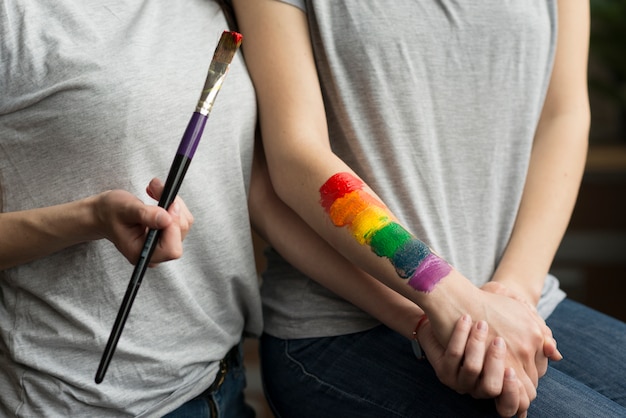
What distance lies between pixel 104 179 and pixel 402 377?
1.43 ft

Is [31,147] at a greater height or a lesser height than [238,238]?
greater

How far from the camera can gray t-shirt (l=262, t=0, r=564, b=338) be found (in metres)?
1.01

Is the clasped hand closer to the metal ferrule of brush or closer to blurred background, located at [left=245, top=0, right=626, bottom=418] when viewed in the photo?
the metal ferrule of brush

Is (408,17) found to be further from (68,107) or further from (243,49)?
(68,107)

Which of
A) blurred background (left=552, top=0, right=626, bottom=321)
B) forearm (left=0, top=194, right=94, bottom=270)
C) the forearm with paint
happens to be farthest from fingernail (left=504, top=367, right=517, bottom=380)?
blurred background (left=552, top=0, right=626, bottom=321)

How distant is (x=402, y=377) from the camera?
0.97 meters

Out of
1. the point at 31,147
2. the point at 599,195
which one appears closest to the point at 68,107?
the point at 31,147

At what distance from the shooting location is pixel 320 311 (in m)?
1.05

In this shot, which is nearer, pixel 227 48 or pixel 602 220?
pixel 227 48

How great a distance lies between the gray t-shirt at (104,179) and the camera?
870mm

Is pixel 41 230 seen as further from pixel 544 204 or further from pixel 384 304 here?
pixel 544 204

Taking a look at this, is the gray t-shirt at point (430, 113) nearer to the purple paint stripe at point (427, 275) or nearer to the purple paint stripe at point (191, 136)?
the purple paint stripe at point (427, 275)

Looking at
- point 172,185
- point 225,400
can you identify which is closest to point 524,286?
point 225,400

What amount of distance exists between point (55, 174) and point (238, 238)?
9.6 inches
